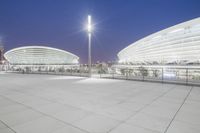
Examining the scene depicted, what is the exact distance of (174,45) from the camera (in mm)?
61031

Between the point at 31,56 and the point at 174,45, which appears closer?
the point at 174,45

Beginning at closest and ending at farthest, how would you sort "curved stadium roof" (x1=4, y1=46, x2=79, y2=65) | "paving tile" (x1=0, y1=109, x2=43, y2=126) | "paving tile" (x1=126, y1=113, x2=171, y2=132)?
"paving tile" (x1=126, y1=113, x2=171, y2=132) < "paving tile" (x1=0, y1=109, x2=43, y2=126) < "curved stadium roof" (x1=4, y1=46, x2=79, y2=65)

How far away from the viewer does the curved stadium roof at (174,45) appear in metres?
53.3

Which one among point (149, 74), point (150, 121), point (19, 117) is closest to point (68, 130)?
point (19, 117)

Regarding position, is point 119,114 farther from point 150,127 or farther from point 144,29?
point 144,29

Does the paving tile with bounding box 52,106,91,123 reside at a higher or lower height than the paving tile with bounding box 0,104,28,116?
higher

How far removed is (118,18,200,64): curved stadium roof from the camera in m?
53.3

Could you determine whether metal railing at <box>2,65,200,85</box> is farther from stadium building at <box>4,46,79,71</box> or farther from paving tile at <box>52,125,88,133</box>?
stadium building at <box>4,46,79,71</box>

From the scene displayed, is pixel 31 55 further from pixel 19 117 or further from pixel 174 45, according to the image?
pixel 19 117

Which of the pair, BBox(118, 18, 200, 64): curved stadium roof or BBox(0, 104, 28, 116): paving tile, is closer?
BBox(0, 104, 28, 116): paving tile

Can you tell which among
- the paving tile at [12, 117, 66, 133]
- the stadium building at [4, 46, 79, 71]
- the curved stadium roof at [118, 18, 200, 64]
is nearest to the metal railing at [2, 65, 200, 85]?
the paving tile at [12, 117, 66, 133]

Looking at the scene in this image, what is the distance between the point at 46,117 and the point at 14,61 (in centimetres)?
11123

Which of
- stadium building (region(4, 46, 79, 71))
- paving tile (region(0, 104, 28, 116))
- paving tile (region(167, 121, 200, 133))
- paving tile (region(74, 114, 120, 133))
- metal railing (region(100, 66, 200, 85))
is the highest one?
stadium building (region(4, 46, 79, 71))

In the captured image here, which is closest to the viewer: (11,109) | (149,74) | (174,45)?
(11,109)
